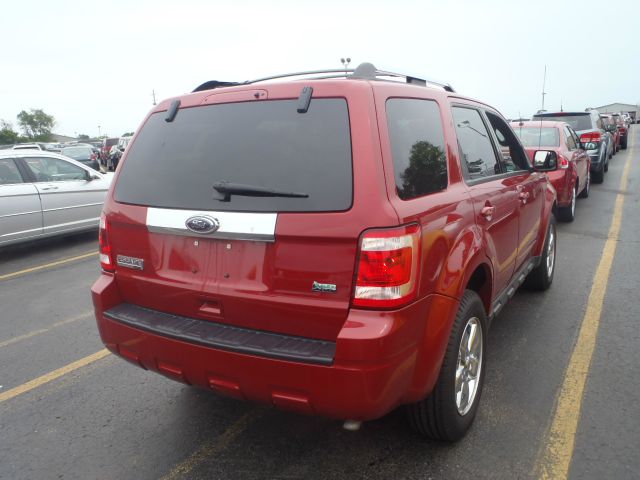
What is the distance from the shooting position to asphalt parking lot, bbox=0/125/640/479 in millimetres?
2602

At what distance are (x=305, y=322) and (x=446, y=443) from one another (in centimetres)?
116

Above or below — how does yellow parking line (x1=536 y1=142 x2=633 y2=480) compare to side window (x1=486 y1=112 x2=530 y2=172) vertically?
below

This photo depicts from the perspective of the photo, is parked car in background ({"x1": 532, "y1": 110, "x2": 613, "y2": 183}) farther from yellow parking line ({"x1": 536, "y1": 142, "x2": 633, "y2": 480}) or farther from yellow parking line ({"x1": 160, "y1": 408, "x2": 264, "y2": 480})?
yellow parking line ({"x1": 160, "y1": 408, "x2": 264, "y2": 480})

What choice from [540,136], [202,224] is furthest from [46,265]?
[540,136]

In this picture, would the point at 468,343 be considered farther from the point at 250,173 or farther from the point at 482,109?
the point at 482,109

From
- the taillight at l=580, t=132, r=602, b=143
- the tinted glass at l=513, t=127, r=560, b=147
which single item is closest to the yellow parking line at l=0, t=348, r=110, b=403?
the tinted glass at l=513, t=127, r=560, b=147

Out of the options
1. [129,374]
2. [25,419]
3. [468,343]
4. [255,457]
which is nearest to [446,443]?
[468,343]

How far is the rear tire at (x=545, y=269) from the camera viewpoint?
4902mm

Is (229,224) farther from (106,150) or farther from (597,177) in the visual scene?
(106,150)

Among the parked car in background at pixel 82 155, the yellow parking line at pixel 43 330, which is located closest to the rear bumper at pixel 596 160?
the yellow parking line at pixel 43 330

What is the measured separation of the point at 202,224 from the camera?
2.35 metres

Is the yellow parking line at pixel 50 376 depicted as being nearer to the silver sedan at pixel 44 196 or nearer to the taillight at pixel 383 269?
the taillight at pixel 383 269

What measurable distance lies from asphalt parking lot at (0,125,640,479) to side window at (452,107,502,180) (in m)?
1.38

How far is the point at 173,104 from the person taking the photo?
2783 mm
